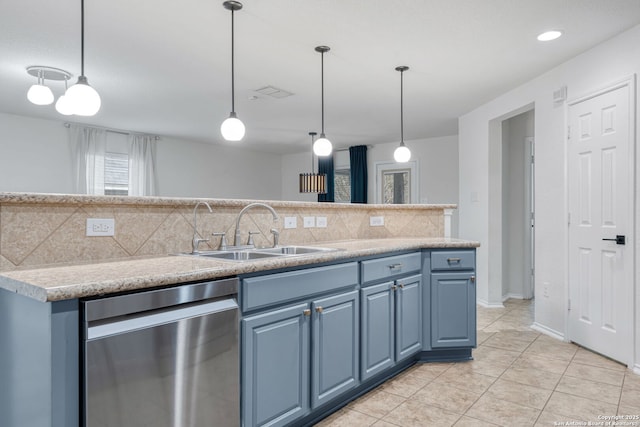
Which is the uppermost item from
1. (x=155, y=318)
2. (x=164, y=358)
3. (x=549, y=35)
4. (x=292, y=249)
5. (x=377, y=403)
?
(x=549, y=35)

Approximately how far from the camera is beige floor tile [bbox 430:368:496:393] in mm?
2594

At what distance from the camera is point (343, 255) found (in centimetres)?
222

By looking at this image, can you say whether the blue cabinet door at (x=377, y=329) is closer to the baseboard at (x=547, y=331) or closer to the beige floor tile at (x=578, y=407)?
the beige floor tile at (x=578, y=407)

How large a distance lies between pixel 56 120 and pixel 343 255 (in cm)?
555

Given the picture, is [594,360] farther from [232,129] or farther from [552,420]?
[232,129]

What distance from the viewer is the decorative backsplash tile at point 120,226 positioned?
5.61ft

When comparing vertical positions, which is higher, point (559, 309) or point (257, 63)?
point (257, 63)

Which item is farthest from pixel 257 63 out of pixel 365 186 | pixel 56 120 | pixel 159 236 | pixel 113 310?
pixel 365 186

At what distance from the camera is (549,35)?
3.06 meters

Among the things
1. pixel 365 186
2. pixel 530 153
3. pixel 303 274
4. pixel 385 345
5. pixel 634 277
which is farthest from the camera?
pixel 365 186

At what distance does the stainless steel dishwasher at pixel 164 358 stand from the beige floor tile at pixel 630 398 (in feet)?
7.27

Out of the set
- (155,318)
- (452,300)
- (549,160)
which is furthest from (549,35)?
(155,318)

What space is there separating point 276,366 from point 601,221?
9.13 feet

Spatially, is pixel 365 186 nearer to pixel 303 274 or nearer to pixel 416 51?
pixel 416 51
